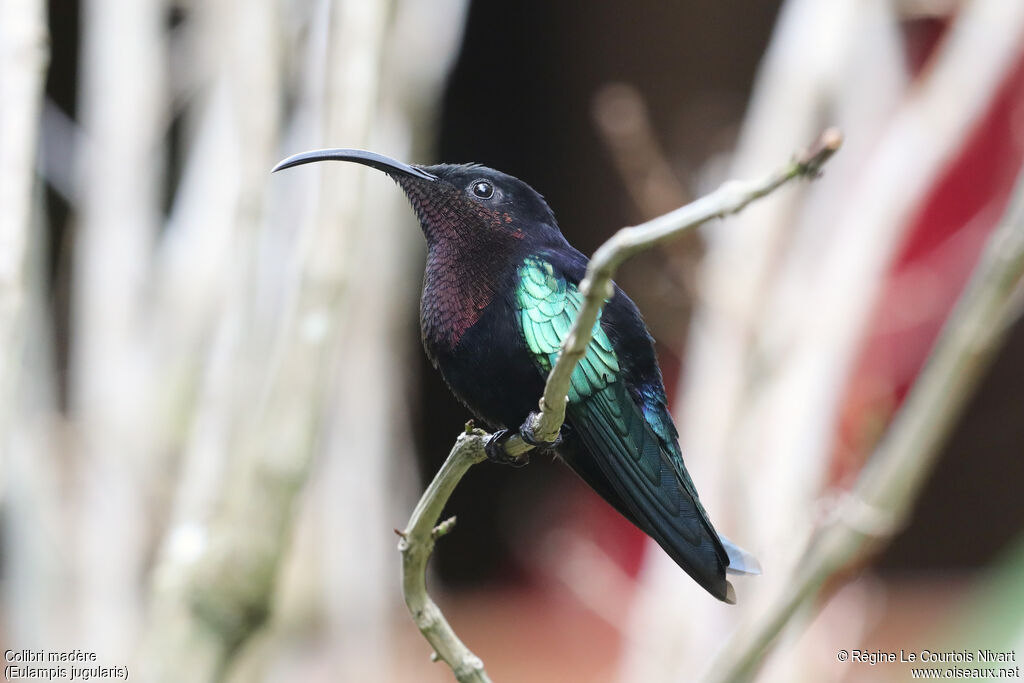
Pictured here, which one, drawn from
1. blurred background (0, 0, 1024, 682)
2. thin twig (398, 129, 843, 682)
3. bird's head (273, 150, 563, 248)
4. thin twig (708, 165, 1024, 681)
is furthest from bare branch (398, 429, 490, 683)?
blurred background (0, 0, 1024, 682)

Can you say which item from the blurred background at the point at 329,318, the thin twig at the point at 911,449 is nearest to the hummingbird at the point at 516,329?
the thin twig at the point at 911,449

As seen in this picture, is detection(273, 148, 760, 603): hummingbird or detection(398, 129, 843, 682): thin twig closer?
detection(398, 129, 843, 682): thin twig

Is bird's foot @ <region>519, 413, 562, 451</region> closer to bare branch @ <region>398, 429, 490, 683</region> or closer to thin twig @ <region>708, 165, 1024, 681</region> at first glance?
bare branch @ <region>398, 429, 490, 683</region>

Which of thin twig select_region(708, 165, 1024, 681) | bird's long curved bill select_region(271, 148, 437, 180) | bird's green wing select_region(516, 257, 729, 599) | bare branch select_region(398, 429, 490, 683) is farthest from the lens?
thin twig select_region(708, 165, 1024, 681)

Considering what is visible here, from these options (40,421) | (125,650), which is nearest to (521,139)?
(40,421)

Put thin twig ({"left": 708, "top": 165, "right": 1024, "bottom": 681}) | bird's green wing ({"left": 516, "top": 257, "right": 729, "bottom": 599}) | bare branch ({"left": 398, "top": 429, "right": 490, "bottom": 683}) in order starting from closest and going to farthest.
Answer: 1. bird's green wing ({"left": 516, "top": 257, "right": 729, "bottom": 599})
2. bare branch ({"left": 398, "top": 429, "right": 490, "bottom": 683})
3. thin twig ({"left": 708, "top": 165, "right": 1024, "bottom": 681})

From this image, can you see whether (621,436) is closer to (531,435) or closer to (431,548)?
(531,435)

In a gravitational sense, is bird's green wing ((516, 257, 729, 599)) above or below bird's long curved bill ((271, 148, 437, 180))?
below
